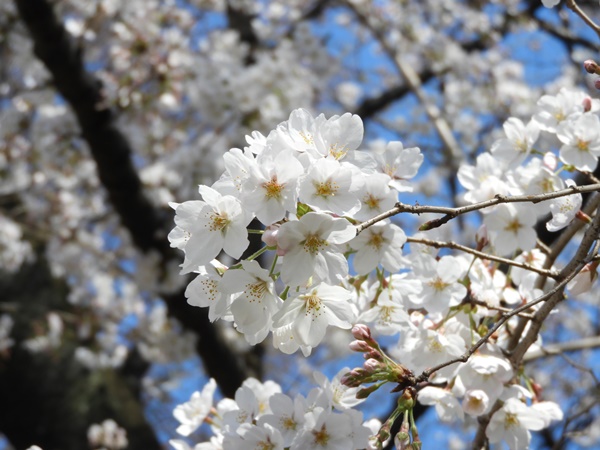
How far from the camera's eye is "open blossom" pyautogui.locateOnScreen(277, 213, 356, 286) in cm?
82

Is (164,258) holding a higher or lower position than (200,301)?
lower

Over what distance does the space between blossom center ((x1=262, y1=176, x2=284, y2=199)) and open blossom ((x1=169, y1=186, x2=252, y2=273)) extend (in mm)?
51

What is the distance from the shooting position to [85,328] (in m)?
4.47

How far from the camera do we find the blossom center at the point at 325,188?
2.76 ft

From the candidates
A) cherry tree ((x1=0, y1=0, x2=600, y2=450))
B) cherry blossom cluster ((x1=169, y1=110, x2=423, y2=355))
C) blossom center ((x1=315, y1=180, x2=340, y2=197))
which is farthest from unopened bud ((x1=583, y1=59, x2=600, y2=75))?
blossom center ((x1=315, y1=180, x2=340, y2=197))

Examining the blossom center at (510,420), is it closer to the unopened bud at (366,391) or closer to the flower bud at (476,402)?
the flower bud at (476,402)

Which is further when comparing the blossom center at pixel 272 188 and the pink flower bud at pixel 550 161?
the pink flower bud at pixel 550 161

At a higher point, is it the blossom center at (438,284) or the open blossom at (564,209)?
the open blossom at (564,209)

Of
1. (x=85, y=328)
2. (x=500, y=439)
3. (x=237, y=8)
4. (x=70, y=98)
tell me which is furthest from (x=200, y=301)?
(x=237, y=8)

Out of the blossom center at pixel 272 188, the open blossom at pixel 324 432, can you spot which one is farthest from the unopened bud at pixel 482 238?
the blossom center at pixel 272 188

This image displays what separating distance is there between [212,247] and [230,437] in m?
0.40

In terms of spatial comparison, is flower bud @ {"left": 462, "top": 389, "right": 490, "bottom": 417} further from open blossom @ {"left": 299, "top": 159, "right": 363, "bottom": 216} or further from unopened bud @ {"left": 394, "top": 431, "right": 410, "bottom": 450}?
open blossom @ {"left": 299, "top": 159, "right": 363, "bottom": 216}

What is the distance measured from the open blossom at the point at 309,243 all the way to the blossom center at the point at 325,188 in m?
0.04

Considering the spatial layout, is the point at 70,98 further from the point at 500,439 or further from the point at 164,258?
the point at 500,439
